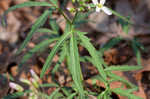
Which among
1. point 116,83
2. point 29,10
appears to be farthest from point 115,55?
point 29,10

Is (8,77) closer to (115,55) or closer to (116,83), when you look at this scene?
(116,83)

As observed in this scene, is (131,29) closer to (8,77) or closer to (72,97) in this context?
(72,97)

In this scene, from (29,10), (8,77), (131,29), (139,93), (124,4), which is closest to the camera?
(139,93)

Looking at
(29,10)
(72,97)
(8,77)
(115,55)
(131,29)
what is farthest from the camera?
(29,10)

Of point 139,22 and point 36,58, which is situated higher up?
point 139,22

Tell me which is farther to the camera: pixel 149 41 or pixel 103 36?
pixel 103 36

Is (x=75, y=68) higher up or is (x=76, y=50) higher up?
(x=76, y=50)

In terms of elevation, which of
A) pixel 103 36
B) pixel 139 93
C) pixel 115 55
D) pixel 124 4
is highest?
pixel 124 4

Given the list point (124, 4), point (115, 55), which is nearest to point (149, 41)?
point (115, 55)

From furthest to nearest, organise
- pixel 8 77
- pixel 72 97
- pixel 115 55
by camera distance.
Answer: pixel 115 55, pixel 8 77, pixel 72 97
